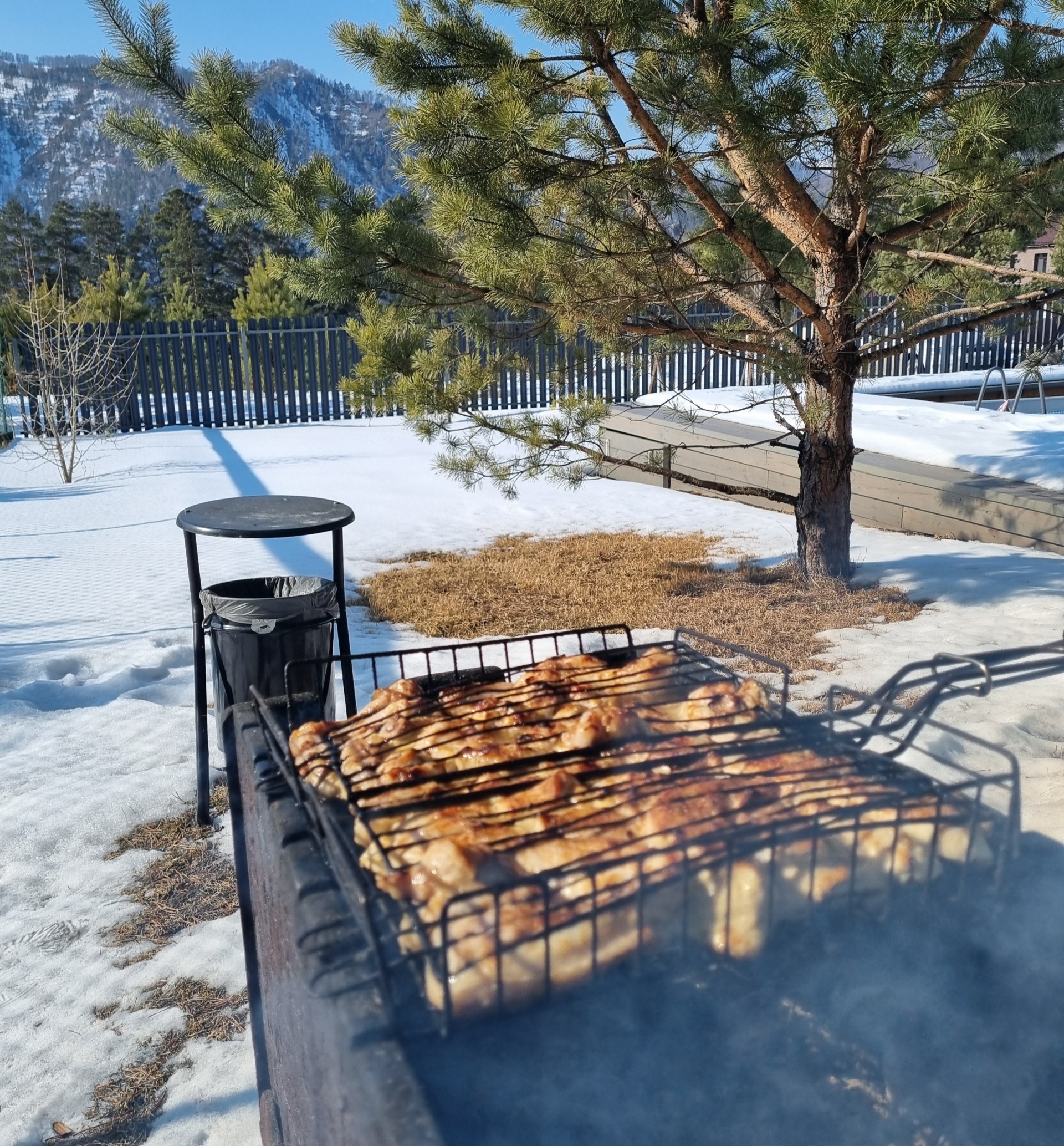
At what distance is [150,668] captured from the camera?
4648 millimetres

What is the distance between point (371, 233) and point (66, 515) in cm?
574

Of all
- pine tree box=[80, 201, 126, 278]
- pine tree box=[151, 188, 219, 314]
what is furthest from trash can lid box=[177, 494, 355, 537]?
pine tree box=[80, 201, 126, 278]

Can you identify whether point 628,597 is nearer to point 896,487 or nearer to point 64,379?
point 896,487

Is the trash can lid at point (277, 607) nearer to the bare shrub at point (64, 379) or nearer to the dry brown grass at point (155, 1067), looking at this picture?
the dry brown grass at point (155, 1067)

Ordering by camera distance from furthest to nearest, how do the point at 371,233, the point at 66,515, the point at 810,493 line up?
the point at 66,515 → the point at 810,493 → the point at 371,233

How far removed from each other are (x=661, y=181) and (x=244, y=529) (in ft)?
9.23

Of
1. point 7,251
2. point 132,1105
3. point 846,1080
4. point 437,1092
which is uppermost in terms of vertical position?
point 7,251

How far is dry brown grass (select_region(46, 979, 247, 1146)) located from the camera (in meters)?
2.00

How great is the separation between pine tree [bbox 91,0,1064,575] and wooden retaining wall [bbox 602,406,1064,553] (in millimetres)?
875

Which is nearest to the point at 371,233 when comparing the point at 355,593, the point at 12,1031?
the point at 355,593

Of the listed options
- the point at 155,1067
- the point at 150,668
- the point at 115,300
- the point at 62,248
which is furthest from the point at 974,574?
the point at 62,248

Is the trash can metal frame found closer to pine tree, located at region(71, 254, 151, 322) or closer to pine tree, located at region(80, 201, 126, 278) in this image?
pine tree, located at region(71, 254, 151, 322)

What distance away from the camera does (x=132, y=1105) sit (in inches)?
81.6

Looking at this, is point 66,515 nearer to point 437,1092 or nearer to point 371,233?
point 371,233
